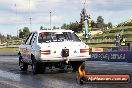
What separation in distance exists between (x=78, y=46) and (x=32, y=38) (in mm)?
2574

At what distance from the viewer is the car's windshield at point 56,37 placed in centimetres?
1658

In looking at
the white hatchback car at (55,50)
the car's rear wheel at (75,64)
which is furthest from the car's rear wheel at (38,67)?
the car's rear wheel at (75,64)

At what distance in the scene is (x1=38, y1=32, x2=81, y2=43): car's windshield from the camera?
16578mm

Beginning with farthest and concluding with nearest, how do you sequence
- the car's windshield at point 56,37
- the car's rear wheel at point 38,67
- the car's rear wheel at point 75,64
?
the car's windshield at point 56,37 → the car's rear wheel at point 75,64 → the car's rear wheel at point 38,67

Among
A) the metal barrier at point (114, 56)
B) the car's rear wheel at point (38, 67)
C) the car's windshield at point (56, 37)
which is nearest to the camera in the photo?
the car's rear wheel at point (38, 67)

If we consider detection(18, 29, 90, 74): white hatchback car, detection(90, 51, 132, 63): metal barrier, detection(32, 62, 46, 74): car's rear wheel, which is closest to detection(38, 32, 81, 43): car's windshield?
detection(18, 29, 90, 74): white hatchback car

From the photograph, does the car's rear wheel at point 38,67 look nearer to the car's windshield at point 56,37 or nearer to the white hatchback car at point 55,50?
the white hatchback car at point 55,50

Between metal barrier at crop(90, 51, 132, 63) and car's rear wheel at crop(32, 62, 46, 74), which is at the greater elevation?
car's rear wheel at crop(32, 62, 46, 74)

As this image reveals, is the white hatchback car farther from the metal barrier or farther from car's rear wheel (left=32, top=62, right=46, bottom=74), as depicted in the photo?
the metal barrier

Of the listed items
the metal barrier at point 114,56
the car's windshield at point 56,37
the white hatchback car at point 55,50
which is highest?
the car's windshield at point 56,37

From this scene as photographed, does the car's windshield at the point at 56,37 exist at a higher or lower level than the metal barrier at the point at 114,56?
higher

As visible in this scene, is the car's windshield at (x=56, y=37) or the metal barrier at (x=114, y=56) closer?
the car's windshield at (x=56, y=37)

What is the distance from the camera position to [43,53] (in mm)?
15633

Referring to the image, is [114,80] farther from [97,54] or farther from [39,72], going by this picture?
[97,54]
